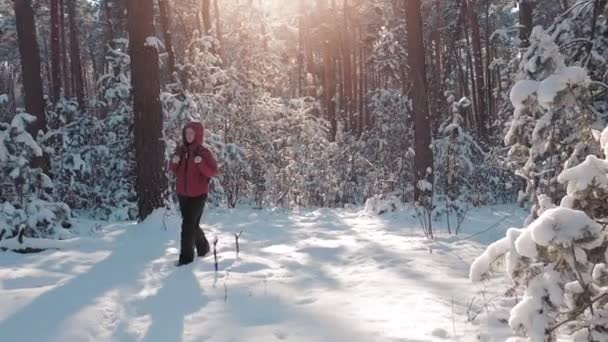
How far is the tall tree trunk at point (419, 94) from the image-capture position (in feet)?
35.8

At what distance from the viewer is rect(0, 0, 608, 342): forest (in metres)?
2.65

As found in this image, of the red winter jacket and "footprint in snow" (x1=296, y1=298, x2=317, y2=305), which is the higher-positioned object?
the red winter jacket

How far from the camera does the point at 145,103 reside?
31.4 feet

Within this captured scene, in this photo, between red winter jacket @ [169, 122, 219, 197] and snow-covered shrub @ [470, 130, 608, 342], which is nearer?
snow-covered shrub @ [470, 130, 608, 342]

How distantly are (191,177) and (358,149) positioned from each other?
12.8 metres

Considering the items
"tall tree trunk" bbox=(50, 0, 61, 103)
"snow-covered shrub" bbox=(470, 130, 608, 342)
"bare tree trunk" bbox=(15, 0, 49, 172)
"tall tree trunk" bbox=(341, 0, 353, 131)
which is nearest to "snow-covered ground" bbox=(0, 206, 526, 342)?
"snow-covered shrub" bbox=(470, 130, 608, 342)

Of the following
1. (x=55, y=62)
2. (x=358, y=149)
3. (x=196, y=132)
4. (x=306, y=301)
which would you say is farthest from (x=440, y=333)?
(x=55, y=62)

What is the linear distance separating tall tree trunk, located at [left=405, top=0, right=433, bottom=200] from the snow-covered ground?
2.63 meters

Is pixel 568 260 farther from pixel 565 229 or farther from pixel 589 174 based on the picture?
pixel 589 174

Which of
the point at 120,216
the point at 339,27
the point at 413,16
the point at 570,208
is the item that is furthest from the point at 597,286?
the point at 339,27

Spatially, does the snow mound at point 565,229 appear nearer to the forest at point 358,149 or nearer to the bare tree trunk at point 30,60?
the forest at point 358,149

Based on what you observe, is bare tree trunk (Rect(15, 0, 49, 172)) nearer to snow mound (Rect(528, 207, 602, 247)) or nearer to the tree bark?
the tree bark

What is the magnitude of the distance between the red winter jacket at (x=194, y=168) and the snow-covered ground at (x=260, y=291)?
34.7 inches

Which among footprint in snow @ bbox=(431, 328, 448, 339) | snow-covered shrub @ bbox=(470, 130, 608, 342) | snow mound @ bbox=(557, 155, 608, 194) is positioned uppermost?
snow mound @ bbox=(557, 155, 608, 194)
